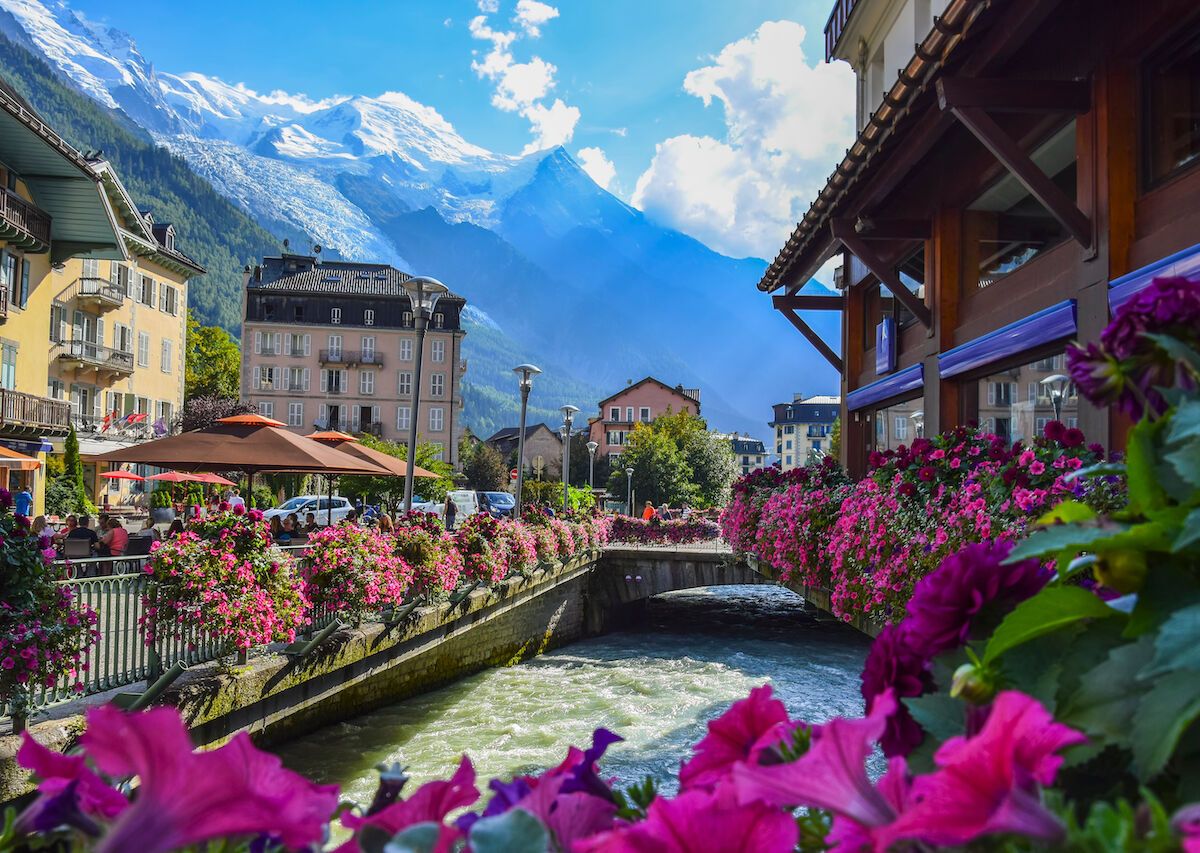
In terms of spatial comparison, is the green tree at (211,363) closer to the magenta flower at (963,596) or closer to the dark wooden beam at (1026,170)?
the dark wooden beam at (1026,170)

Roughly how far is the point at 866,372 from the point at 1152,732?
1858cm

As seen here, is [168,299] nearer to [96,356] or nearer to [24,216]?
[96,356]

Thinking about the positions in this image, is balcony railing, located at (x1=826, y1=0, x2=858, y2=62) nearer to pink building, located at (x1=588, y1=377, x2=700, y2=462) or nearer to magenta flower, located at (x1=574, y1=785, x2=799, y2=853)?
magenta flower, located at (x1=574, y1=785, x2=799, y2=853)

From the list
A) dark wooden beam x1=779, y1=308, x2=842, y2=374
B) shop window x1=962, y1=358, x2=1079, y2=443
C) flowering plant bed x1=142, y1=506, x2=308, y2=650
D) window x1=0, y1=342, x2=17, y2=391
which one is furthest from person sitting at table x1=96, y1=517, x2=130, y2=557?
window x1=0, y1=342, x2=17, y2=391

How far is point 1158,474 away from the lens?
0.99 meters

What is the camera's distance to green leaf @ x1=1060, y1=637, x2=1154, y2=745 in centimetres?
84

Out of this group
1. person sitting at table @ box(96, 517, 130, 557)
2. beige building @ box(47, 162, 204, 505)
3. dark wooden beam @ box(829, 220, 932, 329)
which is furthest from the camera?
beige building @ box(47, 162, 204, 505)

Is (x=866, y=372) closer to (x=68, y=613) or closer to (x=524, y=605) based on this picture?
(x=524, y=605)

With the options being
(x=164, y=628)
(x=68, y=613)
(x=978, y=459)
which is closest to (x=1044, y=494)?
(x=978, y=459)

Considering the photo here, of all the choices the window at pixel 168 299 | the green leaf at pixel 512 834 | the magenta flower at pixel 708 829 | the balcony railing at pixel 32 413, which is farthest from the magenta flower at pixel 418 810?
the window at pixel 168 299

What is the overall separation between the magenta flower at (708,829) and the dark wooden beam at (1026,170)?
8.44m

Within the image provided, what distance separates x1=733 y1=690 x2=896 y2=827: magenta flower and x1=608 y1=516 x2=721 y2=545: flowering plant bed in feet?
101

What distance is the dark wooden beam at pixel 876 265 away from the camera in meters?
12.5

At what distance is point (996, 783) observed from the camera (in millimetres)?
671
